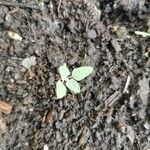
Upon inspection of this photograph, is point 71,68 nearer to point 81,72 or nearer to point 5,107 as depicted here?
point 81,72

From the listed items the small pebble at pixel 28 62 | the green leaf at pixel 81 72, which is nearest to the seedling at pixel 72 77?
the green leaf at pixel 81 72

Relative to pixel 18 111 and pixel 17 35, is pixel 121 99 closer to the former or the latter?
pixel 18 111

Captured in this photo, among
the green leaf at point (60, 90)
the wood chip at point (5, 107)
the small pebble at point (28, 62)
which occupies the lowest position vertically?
the wood chip at point (5, 107)

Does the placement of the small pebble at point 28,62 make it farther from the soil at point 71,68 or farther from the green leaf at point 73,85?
the green leaf at point 73,85

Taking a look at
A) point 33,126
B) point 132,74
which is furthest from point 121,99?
point 33,126

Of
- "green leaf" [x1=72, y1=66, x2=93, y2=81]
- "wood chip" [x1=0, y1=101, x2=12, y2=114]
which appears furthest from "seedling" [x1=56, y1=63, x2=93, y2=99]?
"wood chip" [x1=0, y1=101, x2=12, y2=114]

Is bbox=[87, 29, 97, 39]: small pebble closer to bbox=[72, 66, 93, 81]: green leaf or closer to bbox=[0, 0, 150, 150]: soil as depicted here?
bbox=[0, 0, 150, 150]: soil
